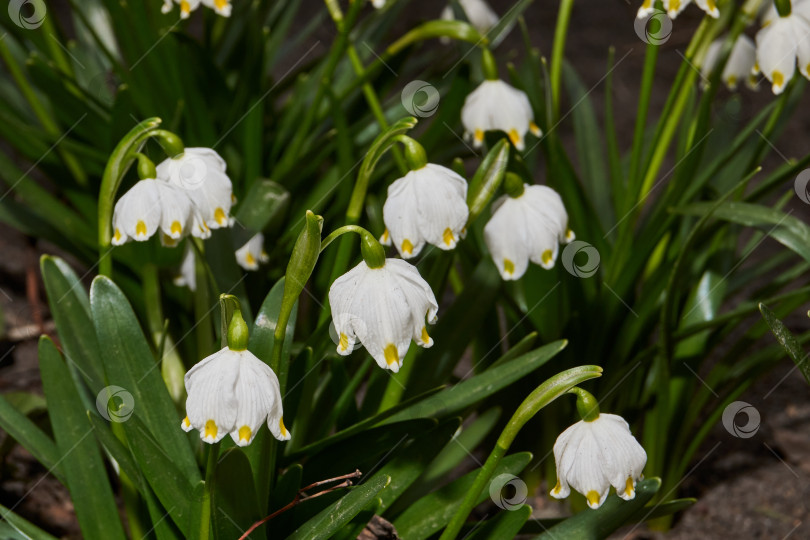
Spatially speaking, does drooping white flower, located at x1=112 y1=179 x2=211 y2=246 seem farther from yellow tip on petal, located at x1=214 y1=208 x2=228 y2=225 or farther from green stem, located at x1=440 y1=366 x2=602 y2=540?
green stem, located at x1=440 y1=366 x2=602 y2=540

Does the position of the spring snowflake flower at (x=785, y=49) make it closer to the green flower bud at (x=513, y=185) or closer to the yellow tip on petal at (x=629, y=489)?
the green flower bud at (x=513, y=185)

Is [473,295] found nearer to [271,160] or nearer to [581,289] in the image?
[581,289]

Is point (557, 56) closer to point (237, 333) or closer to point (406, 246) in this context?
point (406, 246)

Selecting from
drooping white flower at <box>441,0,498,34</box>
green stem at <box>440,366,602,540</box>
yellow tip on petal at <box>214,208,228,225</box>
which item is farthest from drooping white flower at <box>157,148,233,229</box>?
drooping white flower at <box>441,0,498,34</box>

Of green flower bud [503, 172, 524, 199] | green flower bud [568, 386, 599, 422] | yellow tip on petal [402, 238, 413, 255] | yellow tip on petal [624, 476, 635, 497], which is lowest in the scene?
yellow tip on petal [624, 476, 635, 497]

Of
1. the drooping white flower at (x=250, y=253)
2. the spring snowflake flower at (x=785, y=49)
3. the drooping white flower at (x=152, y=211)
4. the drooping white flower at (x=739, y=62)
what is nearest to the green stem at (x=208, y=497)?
the drooping white flower at (x=152, y=211)

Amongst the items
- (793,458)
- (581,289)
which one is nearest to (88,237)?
(581,289)
